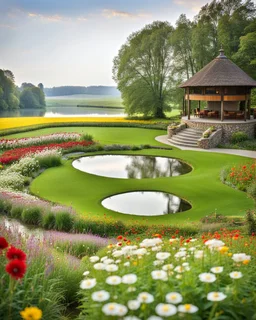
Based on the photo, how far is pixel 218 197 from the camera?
44.9 feet

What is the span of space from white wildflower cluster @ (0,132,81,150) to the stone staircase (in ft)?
21.4

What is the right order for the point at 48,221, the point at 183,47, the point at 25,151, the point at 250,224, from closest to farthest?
the point at 250,224
the point at 48,221
the point at 25,151
the point at 183,47

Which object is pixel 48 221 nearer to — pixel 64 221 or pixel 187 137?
pixel 64 221

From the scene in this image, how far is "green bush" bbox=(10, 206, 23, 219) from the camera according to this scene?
11.9 m

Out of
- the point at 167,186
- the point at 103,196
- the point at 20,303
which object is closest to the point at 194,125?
the point at 167,186

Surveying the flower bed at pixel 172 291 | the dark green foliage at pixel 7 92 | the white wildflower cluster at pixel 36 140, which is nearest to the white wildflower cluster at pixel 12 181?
the white wildflower cluster at pixel 36 140

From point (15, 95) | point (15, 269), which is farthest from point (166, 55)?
point (15, 269)

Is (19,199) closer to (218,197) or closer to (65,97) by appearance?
(218,197)

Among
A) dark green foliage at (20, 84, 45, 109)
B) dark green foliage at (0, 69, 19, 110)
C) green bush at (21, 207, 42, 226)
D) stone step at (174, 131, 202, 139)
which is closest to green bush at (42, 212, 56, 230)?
green bush at (21, 207, 42, 226)

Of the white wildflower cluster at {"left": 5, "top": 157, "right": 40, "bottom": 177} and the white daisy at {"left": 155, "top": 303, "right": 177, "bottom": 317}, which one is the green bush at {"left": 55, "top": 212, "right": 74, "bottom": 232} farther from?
the white daisy at {"left": 155, "top": 303, "right": 177, "bottom": 317}

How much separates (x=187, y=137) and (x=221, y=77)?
4913mm

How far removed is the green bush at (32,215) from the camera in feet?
37.3

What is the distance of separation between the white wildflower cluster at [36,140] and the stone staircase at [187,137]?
6522 millimetres

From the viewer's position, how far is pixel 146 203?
1352cm
